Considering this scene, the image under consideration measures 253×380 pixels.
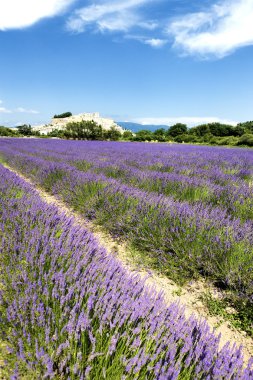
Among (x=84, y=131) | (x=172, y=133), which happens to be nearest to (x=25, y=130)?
(x=84, y=131)

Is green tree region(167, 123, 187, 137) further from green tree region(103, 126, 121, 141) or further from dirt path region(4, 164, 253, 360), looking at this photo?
dirt path region(4, 164, 253, 360)

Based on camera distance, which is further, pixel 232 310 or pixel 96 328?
pixel 232 310

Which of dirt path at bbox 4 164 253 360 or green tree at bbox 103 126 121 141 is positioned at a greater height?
green tree at bbox 103 126 121 141

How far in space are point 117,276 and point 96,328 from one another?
0.35 m

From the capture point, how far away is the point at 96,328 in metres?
1.17

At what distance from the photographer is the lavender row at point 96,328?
0.98 metres

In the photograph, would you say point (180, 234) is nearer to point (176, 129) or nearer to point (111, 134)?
point (111, 134)

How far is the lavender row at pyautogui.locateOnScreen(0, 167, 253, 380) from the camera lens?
98 cm

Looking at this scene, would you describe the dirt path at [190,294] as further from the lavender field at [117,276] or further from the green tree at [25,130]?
the green tree at [25,130]

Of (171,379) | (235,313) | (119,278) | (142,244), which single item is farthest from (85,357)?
(142,244)

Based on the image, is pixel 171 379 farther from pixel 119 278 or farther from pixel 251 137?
pixel 251 137

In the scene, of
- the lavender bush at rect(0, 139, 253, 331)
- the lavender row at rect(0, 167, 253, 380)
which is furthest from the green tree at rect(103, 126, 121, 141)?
the lavender row at rect(0, 167, 253, 380)

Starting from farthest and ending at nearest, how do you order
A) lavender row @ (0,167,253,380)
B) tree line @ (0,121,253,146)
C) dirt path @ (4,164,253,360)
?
tree line @ (0,121,253,146) → dirt path @ (4,164,253,360) → lavender row @ (0,167,253,380)

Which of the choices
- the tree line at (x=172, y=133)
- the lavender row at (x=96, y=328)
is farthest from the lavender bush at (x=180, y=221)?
Result: the tree line at (x=172, y=133)
